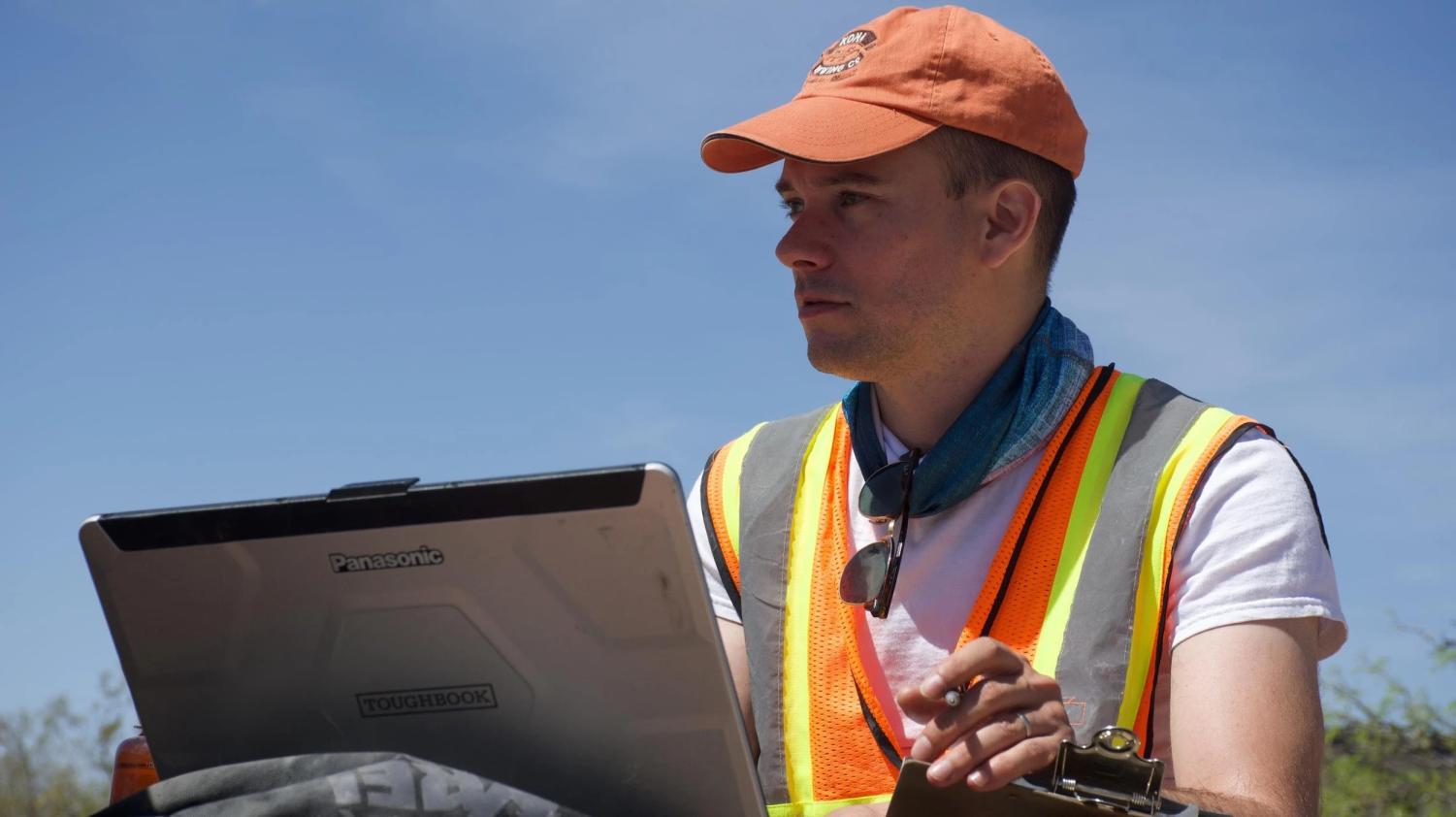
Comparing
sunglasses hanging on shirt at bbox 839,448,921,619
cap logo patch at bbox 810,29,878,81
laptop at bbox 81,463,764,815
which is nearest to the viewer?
laptop at bbox 81,463,764,815

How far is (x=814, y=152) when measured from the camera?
2973 millimetres

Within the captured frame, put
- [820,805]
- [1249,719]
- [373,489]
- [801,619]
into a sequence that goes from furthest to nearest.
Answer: [801,619], [820,805], [1249,719], [373,489]

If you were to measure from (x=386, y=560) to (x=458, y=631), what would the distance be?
0.39ft

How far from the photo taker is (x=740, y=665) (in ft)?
10.4

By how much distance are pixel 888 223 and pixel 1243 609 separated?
105 cm

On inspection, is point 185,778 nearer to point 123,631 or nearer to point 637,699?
point 123,631

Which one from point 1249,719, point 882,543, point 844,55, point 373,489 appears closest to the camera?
point 373,489

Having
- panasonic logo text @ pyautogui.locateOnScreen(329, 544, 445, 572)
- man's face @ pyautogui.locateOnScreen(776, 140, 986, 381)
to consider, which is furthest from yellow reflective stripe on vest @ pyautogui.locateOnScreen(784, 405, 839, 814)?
panasonic logo text @ pyautogui.locateOnScreen(329, 544, 445, 572)

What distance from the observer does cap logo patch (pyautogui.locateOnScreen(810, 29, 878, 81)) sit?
10.7ft

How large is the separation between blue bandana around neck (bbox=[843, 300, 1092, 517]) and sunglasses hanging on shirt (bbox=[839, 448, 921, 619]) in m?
0.03

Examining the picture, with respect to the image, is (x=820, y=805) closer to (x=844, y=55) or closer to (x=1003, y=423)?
(x=1003, y=423)

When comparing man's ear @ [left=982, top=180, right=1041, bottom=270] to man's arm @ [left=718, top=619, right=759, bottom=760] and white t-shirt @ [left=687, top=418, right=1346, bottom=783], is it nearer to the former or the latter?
white t-shirt @ [left=687, top=418, right=1346, bottom=783]

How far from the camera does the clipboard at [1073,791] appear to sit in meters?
1.79

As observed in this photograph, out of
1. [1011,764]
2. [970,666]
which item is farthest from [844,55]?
[1011,764]
